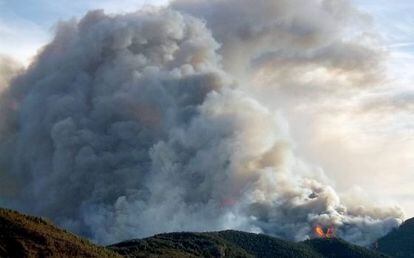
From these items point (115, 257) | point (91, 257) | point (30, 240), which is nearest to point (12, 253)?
point (30, 240)

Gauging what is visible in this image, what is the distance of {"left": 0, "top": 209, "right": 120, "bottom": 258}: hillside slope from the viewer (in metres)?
128

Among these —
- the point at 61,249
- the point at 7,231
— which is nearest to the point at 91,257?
the point at 61,249

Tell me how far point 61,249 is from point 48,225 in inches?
666

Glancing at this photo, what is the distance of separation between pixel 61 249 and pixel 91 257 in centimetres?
914

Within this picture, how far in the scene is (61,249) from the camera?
5458 inches

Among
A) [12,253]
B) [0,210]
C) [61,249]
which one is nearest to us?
[12,253]

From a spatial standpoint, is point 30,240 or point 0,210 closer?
point 30,240

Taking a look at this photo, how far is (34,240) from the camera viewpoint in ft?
441

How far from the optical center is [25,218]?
149 m

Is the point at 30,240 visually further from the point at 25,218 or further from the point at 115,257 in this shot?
the point at 115,257

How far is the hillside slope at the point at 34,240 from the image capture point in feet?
422

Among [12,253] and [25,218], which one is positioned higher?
[25,218]

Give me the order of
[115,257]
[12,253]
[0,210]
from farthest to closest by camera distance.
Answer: [115,257] < [0,210] < [12,253]

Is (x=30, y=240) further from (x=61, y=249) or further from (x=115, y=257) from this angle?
(x=115, y=257)
